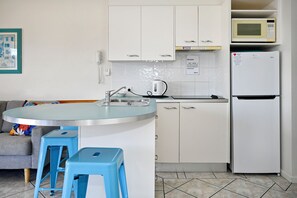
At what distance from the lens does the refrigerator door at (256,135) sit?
2818 millimetres

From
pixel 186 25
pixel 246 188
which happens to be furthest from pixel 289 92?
pixel 186 25

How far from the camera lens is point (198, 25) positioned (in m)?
3.18

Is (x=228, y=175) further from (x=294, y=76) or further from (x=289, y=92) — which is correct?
(x=294, y=76)

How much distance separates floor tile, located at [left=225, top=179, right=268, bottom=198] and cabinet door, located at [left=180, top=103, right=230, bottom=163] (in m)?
0.35

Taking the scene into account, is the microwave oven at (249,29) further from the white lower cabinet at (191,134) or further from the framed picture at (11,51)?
the framed picture at (11,51)

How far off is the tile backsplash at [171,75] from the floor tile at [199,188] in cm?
135

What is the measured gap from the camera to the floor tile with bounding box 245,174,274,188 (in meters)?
2.63

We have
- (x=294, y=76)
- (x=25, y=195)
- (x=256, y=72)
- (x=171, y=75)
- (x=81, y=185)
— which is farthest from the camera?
(x=171, y=75)

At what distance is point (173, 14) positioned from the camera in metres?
3.17

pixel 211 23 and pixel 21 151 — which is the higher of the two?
pixel 211 23

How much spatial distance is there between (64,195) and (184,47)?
96.3 inches

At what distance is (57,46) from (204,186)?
279cm

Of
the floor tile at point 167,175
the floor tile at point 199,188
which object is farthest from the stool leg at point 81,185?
the floor tile at point 167,175

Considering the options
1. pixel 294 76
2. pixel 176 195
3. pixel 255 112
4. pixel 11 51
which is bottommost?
pixel 176 195
